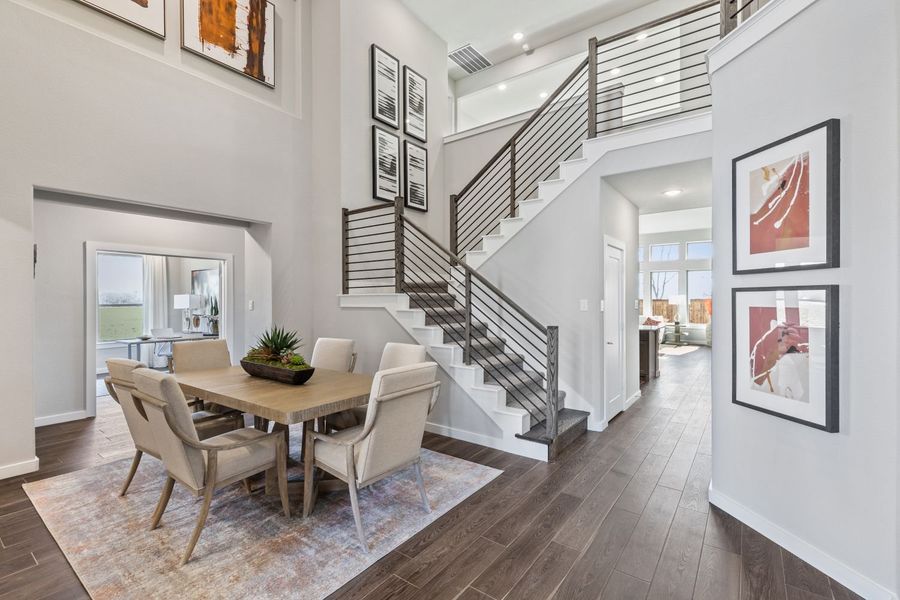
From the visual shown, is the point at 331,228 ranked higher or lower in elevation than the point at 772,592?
higher

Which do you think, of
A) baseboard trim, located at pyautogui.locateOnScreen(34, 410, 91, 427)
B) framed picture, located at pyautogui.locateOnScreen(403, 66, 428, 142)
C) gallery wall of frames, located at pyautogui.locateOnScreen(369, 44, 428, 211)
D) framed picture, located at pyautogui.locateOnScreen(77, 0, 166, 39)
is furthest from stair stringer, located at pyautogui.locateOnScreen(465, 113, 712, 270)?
baseboard trim, located at pyautogui.locateOnScreen(34, 410, 91, 427)

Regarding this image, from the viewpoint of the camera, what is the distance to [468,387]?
3920 millimetres

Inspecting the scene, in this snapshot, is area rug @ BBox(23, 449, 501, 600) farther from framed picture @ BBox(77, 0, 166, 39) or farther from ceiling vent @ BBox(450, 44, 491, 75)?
ceiling vent @ BBox(450, 44, 491, 75)

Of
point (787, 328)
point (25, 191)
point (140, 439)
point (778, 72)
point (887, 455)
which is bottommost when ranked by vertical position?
point (140, 439)

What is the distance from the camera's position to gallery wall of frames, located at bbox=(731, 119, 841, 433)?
79.7 inches

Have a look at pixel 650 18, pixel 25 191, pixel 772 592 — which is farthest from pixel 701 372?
pixel 25 191

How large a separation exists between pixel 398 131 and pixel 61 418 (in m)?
5.37

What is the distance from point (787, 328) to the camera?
2.23 m

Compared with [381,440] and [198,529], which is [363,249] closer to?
[381,440]

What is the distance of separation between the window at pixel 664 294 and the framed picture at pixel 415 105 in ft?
31.1

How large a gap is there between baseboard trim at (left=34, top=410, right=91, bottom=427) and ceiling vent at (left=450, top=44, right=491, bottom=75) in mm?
7338

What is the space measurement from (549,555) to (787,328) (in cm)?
181

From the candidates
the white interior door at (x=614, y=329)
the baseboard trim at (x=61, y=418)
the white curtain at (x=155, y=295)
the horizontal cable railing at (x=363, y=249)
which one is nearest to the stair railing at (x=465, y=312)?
the horizontal cable railing at (x=363, y=249)

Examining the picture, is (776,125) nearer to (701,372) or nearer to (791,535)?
(791,535)
